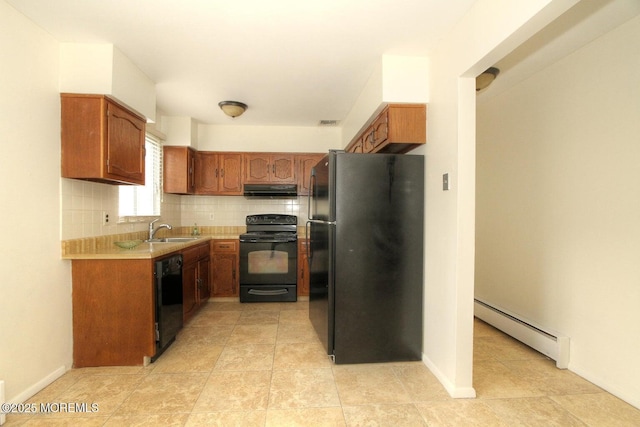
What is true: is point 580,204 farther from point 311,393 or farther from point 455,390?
point 311,393

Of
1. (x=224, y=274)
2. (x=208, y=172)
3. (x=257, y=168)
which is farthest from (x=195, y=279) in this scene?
(x=257, y=168)

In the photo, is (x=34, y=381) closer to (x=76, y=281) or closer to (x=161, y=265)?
(x=76, y=281)

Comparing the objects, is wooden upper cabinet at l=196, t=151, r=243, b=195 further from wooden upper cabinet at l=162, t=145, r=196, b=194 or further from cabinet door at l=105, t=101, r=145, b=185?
cabinet door at l=105, t=101, r=145, b=185

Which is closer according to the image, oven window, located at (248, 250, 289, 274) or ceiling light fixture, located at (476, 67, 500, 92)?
ceiling light fixture, located at (476, 67, 500, 92)

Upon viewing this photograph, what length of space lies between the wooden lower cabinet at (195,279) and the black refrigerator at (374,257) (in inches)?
60.3

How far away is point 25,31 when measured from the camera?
5.76ft

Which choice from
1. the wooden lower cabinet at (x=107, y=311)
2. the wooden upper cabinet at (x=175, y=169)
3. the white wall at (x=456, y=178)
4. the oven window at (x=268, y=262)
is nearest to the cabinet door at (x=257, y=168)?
the wooden upper cabinet at (x=175, y=169)

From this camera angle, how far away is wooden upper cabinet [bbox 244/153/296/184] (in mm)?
3979

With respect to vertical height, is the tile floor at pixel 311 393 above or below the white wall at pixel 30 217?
below

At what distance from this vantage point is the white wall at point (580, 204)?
69.1 inches

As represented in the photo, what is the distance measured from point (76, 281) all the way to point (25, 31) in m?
1.69

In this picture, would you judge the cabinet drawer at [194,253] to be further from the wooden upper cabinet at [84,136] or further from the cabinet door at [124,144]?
the wooden upper cabinet at [84,136]

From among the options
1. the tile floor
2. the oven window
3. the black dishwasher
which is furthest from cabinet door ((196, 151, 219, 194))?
the tile floor

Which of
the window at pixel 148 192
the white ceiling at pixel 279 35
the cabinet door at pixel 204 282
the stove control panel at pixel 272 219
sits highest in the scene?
the white ceiling at pixel 279 35
